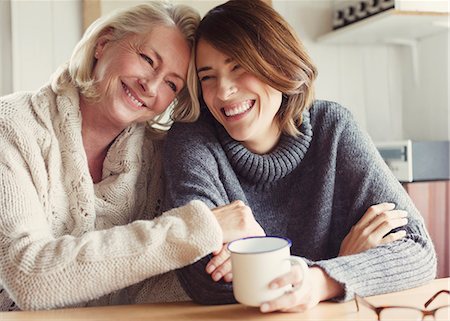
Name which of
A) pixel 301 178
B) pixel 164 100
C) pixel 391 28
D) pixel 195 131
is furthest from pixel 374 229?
pixel 391 28

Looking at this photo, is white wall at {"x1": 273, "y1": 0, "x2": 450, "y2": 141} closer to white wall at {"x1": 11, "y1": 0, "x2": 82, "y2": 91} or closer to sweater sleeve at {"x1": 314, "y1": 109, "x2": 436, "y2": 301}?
white wall at {"x1": 11, "y1": 0, "x2": 82, "y2": 91}

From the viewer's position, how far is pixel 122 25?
1.41 m

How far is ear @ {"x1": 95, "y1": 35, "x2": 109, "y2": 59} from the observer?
1437 mm

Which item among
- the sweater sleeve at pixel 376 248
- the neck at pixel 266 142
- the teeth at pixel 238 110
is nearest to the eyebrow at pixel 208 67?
the teeth at pixel 238 110

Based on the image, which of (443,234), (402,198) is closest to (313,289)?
(402,198)

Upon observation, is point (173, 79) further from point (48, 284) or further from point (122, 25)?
point (48, 284)

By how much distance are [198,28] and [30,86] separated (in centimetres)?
152

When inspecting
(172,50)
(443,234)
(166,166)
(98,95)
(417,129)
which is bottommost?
(443,234)

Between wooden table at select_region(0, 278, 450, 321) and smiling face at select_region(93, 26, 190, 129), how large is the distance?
1.74 ft

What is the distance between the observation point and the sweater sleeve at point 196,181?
1006mm

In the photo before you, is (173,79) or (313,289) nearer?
(313,289)

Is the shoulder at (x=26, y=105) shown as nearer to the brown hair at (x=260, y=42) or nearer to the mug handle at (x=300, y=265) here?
the brown hair at (x=260, y=42)

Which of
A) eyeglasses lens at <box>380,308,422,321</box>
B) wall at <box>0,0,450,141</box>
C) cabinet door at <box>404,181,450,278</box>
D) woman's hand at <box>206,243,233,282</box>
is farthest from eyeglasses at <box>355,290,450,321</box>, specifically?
wall at <box>0,0,450,141</box>

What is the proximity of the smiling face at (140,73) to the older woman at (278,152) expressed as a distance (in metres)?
0.06
